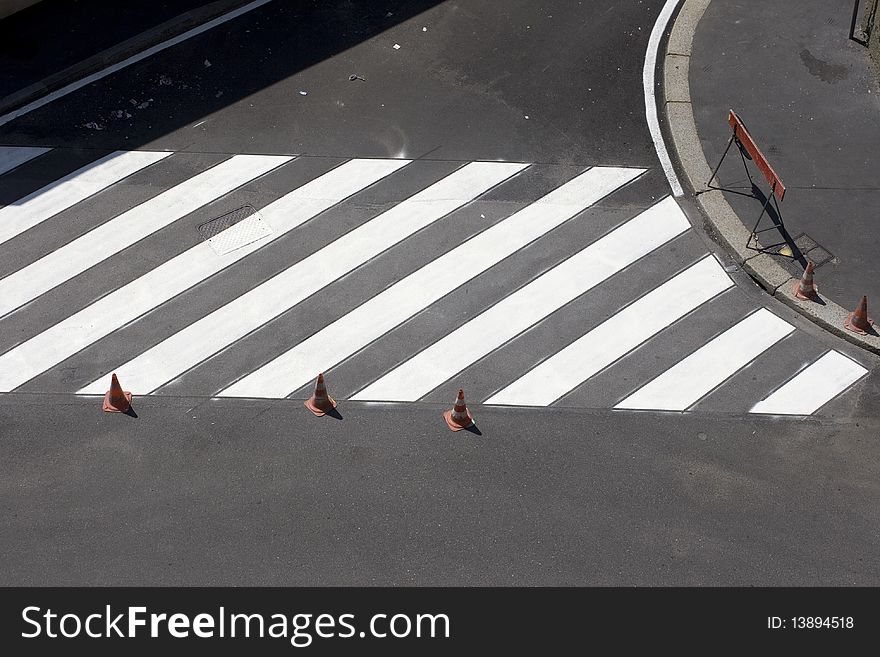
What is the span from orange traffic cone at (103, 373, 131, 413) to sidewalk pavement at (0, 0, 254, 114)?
556 centimetres

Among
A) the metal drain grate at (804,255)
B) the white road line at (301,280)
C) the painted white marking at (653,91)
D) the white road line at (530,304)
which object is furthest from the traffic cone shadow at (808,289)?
the white road line at (301,280)

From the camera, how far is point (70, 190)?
14852 millimetres

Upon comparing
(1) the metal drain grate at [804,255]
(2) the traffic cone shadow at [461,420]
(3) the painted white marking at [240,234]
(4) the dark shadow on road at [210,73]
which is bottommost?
(2) the traffic cone shadow at [461,420]

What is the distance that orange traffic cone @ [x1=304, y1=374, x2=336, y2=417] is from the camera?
12.3 m

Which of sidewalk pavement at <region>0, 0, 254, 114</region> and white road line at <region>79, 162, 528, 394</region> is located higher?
sidewalk pavement at <region>0, 0, 254, 114</region>

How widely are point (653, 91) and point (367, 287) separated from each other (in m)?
5.56

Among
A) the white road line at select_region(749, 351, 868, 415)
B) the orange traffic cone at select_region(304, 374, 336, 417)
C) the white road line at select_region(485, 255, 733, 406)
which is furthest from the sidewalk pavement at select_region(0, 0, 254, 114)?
the white road line at select_region(749, 351, 868, 415)

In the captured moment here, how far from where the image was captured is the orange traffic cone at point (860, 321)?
1332cm

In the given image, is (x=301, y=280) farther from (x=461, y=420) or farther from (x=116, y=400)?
(x=461, y=420)

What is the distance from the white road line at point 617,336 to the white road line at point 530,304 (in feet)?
1.84

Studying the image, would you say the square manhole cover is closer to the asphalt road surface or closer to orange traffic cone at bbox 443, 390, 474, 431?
the asphalt road surface

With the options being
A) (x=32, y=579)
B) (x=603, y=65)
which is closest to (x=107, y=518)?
(x=32, y=579)

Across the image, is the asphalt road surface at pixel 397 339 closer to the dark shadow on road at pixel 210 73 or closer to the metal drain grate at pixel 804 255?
the dark shadow on road at pixel 210 73
